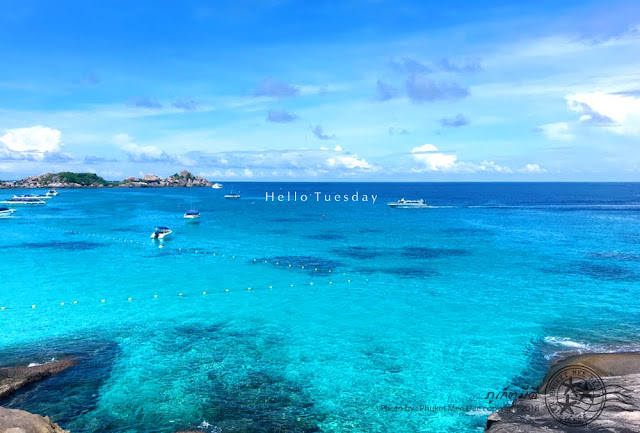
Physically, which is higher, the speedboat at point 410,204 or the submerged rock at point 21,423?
the speedboat at point 410,204

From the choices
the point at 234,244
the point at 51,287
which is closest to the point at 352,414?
the point at 51,287

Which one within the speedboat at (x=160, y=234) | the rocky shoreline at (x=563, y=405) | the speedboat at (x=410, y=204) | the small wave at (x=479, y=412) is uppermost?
the speedboat at (x=410, y=204)

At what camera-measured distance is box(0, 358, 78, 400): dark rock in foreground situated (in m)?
22.3

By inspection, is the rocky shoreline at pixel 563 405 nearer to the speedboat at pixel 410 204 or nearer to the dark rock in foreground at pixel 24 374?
the dark rock in foreground at pixel 24 374

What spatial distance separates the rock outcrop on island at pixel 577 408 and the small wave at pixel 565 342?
651cm

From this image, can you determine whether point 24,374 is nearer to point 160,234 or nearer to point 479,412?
point 479,412

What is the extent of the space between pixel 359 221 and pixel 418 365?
83.0 m

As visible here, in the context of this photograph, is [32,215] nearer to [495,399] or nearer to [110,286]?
[110,286]

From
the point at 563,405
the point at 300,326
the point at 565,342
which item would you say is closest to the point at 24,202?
the point at 300,326

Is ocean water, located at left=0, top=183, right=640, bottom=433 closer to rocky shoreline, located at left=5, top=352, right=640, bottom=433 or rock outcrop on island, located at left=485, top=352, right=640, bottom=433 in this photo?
rocky shoreline, located at left=5, top=352, right=640, bottom=433

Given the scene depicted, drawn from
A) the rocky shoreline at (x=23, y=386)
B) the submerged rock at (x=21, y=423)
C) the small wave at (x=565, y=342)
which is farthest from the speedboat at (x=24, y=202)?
the small wave at (x=565, y=342)

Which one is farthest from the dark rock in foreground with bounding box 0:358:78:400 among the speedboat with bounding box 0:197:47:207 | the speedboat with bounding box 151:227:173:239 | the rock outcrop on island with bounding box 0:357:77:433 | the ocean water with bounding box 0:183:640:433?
the speedboat with bounding box 0:197:47:207

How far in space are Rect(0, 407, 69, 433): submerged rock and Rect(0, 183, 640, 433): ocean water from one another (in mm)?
3778

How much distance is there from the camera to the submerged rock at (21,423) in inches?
597
